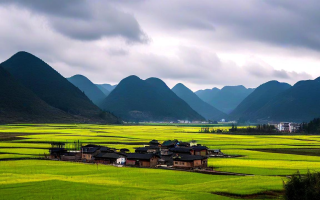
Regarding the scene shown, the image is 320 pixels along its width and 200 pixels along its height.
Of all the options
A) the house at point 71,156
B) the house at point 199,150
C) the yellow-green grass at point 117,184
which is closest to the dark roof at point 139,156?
the yellow-green grass at point 117,184

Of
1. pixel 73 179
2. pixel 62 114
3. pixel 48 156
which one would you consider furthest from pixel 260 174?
pixel 62 114

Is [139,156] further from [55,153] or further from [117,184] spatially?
[117,184]

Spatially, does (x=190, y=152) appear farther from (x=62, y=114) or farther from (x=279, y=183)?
(x=62, y=114)

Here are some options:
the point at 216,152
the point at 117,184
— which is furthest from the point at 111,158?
the point at 117,184

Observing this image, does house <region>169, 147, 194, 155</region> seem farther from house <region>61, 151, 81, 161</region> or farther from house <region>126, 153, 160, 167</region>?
house <region>61, 151, 81, 161</region>

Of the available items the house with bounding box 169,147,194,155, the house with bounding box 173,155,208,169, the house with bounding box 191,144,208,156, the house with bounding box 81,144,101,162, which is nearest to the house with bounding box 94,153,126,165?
the house with bounding box 81,144,101,162
